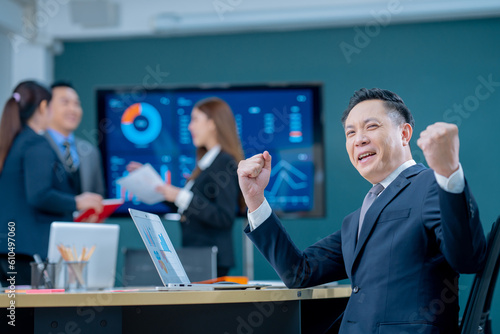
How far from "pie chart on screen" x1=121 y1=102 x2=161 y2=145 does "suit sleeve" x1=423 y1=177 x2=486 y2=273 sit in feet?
12.5

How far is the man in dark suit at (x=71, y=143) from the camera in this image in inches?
153

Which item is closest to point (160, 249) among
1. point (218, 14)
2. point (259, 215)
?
point (259, 215)

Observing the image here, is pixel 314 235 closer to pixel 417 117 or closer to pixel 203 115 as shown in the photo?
pixel 417 117

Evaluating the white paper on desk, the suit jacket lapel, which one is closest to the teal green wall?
the white paper on desk

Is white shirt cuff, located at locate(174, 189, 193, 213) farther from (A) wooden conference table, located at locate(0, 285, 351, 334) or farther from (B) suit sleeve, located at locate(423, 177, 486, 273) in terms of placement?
(B) suit sleeve, located at locate(423, 177, 486, 273)

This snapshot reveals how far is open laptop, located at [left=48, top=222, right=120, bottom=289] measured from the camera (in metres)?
2.62

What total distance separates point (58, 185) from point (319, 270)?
1.80 meters

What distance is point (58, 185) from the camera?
3.37 meters

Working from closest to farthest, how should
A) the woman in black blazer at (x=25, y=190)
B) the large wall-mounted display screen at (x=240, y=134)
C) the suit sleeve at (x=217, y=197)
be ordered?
the woman in black blazer at (x=25, y=190)
the suit sleeve at (x=217, y=197)
the large wall-mounted display screen at (x=240, y=134)

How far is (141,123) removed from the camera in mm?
5262

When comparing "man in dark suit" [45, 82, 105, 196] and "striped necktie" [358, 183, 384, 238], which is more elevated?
"man in dark suit" [45, 82, 105, 196]

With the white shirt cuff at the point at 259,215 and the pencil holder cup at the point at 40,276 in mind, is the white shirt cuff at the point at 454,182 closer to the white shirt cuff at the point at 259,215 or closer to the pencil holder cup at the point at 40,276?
the white shirt cuff at the point at 259,215

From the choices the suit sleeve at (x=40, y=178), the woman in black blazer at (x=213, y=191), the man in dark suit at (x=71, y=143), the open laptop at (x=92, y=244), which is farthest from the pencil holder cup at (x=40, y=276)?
the woman in black blazer at (x=213, y=191)

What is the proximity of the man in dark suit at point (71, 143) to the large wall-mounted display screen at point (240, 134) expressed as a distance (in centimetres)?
32
